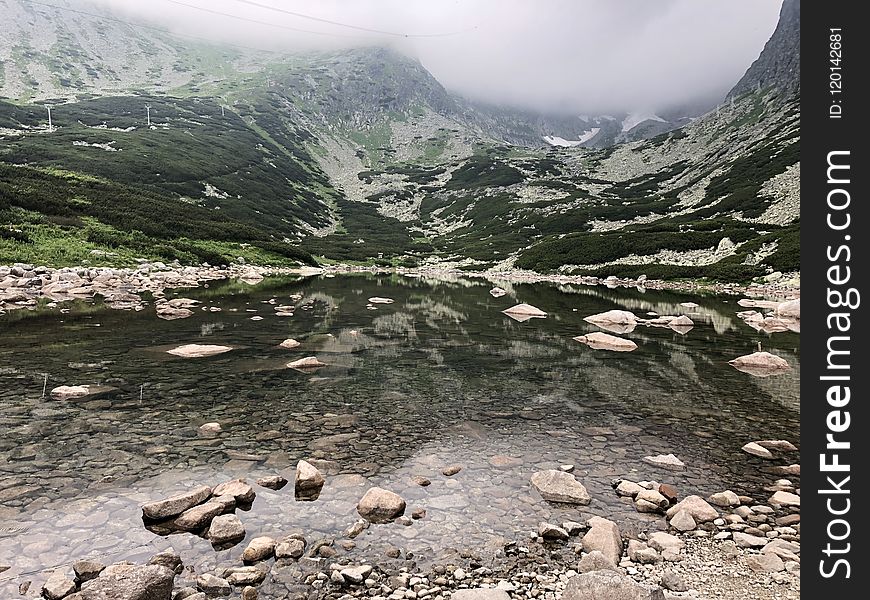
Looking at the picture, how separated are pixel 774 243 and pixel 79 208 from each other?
87.5 metres

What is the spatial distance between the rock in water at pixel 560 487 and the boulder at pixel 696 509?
1243 millimetres

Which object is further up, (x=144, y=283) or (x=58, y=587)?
(x=144, y=283)

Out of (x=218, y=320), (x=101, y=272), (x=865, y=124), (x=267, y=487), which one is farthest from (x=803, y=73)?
(x=101, y=272)

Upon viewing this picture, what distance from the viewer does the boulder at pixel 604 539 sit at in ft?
19.3

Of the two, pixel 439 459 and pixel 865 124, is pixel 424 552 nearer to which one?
pixel 439 459

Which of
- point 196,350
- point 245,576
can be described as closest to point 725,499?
point 245,576

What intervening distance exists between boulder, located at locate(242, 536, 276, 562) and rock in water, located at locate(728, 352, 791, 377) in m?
17.4

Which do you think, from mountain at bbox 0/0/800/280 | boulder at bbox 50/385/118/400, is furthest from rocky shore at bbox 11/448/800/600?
mountain at bbox 0/0/800/280

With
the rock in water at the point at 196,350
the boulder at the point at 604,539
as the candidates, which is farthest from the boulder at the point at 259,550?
the rock in water at the point at 196,350

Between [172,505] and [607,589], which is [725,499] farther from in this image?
[172,505]

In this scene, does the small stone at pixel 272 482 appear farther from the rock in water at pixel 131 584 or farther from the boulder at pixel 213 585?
the rock in water at pixel 131 584

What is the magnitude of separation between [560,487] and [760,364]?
1454 cm

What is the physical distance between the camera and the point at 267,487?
757cm

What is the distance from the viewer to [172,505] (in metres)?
6.51
